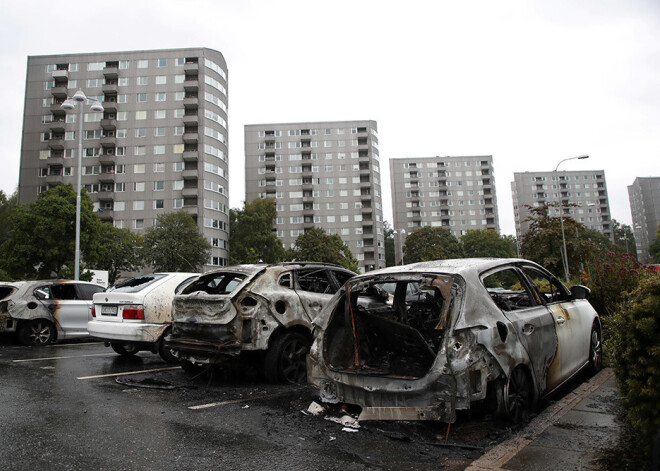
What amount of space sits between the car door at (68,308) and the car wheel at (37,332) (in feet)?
0.79

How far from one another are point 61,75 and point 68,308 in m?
67.5

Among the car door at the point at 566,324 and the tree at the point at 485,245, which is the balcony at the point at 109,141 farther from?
the car door at the point at 566,324

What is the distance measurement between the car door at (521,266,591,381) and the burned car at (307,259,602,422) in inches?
0.5

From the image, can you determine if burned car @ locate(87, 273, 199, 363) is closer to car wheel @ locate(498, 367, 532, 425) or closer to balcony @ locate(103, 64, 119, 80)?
car wheel @ locate(498, 367, 532, 425)

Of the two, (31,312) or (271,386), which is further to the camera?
(31,312)

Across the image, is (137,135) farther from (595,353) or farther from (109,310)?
(595,353)

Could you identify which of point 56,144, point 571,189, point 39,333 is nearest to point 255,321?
point 39,333

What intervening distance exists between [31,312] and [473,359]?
10.7 metres

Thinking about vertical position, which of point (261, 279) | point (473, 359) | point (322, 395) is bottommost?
point (322, 395)

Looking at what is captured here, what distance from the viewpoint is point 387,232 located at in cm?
10875

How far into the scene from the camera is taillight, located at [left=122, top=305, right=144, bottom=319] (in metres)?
7.44

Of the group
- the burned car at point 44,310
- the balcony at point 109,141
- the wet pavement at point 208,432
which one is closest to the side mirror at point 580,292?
the wet pavement at point 208,432

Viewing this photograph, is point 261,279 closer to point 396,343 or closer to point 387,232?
point 396,343

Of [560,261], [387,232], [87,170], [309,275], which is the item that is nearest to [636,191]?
[387,232]
